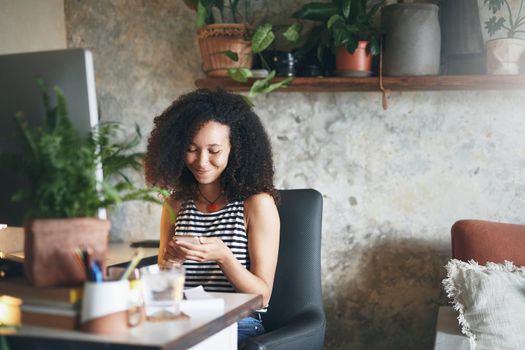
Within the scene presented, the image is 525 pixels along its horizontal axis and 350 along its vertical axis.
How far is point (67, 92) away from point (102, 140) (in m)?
0.16

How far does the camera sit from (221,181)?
7.30 feet

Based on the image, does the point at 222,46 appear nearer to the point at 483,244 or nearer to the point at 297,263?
the point at 297,263

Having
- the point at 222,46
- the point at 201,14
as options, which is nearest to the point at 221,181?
the point at 222,46

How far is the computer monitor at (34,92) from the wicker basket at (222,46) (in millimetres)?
1299

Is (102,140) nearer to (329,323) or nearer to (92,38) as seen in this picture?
(329,323)

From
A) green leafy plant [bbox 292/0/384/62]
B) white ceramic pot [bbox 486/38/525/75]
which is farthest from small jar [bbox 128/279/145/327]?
white ceramic pot [bbox 486/38/525/75]

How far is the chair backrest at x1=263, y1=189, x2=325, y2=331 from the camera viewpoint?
2240 millimetres

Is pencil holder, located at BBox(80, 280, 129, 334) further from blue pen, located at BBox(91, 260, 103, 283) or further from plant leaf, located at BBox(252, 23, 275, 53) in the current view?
plant leaf, located at BBox(252, 23, 275, 53)

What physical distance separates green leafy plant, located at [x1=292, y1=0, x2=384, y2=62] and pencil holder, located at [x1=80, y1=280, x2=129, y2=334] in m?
1.62

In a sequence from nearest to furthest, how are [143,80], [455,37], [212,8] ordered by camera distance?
[455,37], [212,8], [143,80]

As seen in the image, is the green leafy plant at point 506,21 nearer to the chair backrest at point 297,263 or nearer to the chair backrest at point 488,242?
the chair backrest at point 488,242

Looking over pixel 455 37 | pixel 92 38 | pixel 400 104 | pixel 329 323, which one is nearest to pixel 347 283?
pixel 329 323

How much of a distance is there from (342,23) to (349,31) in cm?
4

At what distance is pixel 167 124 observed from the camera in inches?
84.2
